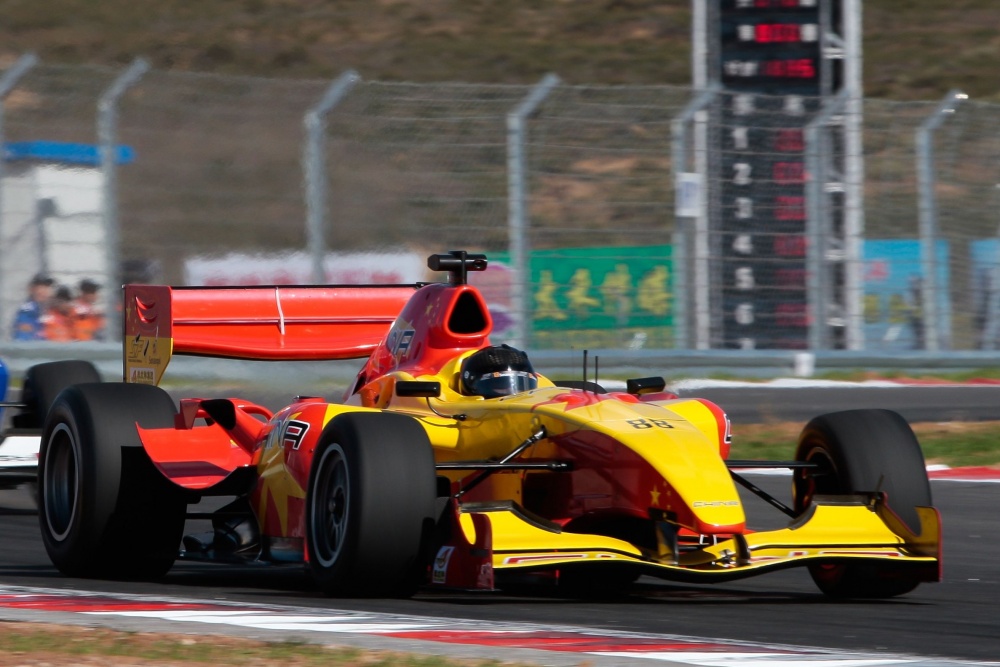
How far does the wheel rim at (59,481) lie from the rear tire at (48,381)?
2.09 m

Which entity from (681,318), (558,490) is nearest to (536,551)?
(558,490)

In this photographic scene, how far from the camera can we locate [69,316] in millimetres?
15000

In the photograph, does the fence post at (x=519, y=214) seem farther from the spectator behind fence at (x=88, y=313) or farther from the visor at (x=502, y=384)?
the visor at (x=502, y=384)

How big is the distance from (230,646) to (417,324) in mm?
2606

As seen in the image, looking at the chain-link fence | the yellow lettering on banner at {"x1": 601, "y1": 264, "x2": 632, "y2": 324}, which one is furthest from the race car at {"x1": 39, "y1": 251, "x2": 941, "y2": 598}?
the yellow lettering on banner at {"x1": 601, "y1": 264, "x2": 632, "y2": 324}

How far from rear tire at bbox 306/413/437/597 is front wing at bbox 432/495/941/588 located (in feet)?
0.43

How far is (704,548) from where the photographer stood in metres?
6.16

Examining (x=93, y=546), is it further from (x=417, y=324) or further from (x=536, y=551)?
(x=536, y=551)

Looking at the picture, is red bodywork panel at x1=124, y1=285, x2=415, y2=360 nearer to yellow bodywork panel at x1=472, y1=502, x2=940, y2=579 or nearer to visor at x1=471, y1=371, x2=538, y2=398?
visor at x1=471, y1=371, x2=538, y2=398

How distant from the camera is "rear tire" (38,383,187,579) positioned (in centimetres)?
732

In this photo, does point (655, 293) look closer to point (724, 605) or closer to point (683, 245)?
point (683, 245)

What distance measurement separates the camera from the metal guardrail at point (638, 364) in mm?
14625

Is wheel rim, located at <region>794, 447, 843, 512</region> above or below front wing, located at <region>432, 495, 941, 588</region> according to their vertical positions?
above

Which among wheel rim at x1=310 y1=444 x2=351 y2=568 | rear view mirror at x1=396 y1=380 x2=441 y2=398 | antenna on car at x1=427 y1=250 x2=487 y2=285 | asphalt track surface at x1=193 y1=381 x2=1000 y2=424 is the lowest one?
asphalt track surface at x1=193 y1=381 x2=1000 y2=424
